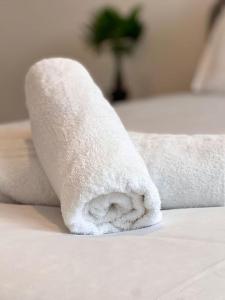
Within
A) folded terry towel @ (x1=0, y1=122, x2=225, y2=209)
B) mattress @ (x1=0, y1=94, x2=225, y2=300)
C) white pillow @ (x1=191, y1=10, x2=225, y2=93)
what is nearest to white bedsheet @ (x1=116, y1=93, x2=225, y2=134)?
white pillow @ (x1=191, y1=10, x2=225, y2=93)

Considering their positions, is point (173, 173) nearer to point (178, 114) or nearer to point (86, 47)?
point (178, 114)

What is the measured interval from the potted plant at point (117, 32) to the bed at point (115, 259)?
6.65 feet

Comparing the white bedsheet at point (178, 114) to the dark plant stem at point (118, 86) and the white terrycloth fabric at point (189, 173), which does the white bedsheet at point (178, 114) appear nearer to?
the white terrycloth fabric at point (189, 173)

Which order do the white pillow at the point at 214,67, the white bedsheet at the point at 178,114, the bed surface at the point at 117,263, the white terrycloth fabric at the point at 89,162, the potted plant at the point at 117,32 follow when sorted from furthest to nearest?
the potted plant at the point at 117,32, the white pillow at the point at 214,67, the white bedsheet at the point at 178,114, the white terrycloth fabric at the point at 89,162, the bed surface at the point at 117,263

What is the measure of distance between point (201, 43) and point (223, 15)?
38 centimetres

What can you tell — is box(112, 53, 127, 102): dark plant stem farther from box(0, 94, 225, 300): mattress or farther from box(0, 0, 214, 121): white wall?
box(0, 94, 225, 300): mattress

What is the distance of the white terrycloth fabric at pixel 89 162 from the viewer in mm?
738

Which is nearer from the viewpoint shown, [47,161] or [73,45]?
[47,161]

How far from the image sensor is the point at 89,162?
76cm

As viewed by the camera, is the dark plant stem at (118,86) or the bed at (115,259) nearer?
the bed at (115,259)

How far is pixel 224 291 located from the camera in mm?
573

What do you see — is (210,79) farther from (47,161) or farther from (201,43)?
(47,161)

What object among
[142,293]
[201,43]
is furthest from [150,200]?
[201,43]

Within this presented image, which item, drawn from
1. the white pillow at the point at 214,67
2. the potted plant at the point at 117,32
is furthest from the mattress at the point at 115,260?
the potted plant at the point at 117,32
